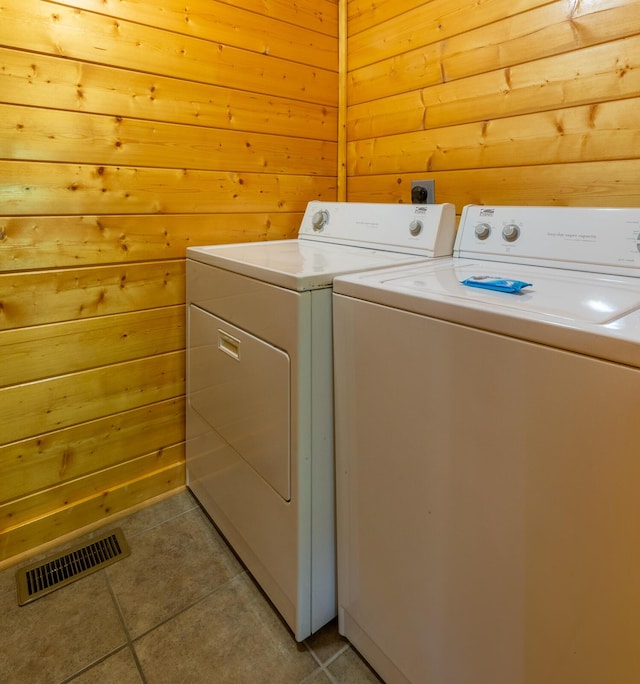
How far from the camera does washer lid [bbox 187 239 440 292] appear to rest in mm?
1026

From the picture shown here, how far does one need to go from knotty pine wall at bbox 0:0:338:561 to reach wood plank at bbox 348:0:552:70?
17 cm

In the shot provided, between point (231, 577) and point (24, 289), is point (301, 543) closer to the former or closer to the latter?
point (231, 577)

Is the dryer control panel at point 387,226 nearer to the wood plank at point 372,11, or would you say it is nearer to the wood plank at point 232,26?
the wood plank at point 232,26

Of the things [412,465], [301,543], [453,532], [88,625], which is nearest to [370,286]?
[412,465]

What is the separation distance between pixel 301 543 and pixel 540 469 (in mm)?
641

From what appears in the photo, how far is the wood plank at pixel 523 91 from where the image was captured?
3.73ft

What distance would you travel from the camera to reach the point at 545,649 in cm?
71

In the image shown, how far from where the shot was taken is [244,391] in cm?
126

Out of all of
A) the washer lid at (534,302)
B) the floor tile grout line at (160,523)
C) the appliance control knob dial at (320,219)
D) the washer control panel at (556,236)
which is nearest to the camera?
the washer lid at (534,302)

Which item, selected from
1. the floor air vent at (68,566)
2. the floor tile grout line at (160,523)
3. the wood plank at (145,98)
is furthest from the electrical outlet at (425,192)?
the floor air vent at (68,566)

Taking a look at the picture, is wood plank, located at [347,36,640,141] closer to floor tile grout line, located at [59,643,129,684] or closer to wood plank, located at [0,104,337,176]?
wood plank, located at [0,104,337,176]

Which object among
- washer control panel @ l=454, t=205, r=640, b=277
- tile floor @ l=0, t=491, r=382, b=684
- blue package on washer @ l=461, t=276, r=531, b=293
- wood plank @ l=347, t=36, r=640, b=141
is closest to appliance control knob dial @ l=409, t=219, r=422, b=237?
washer control panel @ l=454, t=205, r=640, b=277

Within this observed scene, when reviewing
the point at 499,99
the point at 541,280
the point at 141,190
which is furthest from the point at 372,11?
the point at 541,280

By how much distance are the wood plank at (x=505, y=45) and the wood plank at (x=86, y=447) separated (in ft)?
4.71
